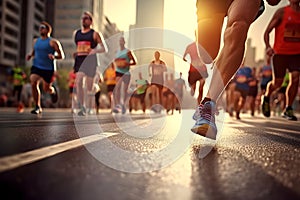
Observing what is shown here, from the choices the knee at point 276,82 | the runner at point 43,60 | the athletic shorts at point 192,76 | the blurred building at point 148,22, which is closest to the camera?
the blurred building at point 148,22

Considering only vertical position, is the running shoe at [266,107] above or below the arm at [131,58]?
below

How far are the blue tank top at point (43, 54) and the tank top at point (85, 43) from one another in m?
0.59

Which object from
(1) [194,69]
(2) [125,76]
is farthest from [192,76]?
(2) [125,76]

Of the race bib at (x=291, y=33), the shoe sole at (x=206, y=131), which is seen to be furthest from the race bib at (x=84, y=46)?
the shoe sole at (x=206, y=131)

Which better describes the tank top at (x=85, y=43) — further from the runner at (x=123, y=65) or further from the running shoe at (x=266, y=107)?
the running shoe at (x=266, y=107)

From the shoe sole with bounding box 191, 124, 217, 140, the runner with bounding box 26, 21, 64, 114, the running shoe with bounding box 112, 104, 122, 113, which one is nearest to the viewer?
the shoe sole with bounding box 191, 124, 217, 140

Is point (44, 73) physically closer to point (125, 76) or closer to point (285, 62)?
point (125, 76)

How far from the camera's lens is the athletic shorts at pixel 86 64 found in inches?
332

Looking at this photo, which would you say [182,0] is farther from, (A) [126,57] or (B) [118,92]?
(B) [118,92]

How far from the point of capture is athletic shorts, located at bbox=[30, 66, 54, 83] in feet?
26.0

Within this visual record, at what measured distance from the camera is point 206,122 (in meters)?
2.74

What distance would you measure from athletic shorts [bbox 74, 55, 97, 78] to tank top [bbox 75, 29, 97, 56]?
0.37ft

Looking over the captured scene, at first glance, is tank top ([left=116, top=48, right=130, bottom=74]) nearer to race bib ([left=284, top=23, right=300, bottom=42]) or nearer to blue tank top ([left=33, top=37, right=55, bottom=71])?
blue tank top ([left=33, top=37, right=55, bottom=71])

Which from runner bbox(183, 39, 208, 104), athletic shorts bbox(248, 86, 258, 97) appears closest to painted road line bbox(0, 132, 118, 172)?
runner bbox(183, 39, 208, 104)
